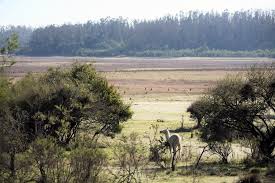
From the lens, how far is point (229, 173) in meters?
21.7

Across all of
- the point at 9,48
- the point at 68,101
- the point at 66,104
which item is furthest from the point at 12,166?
the point at 68,101

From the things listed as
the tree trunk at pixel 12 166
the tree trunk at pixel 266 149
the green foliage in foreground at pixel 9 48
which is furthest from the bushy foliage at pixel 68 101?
the tree trunk at pixel 266 149

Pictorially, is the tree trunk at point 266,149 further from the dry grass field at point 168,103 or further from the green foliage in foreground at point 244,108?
the dry grass field at point 168,103

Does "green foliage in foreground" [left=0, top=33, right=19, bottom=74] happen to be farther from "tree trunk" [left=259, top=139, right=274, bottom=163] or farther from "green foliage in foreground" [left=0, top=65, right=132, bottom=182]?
"tree trunk" [left=259, top=139, right=274, bottom=163]

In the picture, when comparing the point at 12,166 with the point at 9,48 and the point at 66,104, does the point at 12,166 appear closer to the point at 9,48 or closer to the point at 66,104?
the point at 9,48

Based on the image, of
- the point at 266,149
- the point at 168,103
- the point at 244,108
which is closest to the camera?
the point at 266,149

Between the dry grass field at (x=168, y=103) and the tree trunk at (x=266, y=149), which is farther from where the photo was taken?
the tree trunk at (x=266, y=149)

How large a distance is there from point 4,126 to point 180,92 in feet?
194

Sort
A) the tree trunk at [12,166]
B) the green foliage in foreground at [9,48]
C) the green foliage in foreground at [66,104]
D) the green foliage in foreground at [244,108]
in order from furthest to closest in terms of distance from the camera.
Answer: the green foliage in foreground at [244,108]
the green foliage in foreground at [66,104]
the green foliage in foreground at [9,48]
the tree trunk at [12,166]

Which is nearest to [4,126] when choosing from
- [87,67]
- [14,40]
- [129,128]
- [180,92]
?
[14,40]

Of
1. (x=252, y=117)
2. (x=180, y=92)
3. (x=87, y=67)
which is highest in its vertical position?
(x=87, y=67)

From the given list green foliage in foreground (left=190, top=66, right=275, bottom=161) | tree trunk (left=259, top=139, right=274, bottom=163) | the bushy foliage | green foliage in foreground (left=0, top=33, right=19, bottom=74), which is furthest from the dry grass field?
green foliage in foreground (left=0, top=33, right=19, bottom=74)

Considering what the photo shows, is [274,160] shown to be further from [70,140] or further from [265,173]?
[70,140]

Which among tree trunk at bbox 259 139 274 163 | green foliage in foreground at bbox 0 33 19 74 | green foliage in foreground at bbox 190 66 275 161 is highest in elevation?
green foliage in foreground at bbox 0 33 19 74
